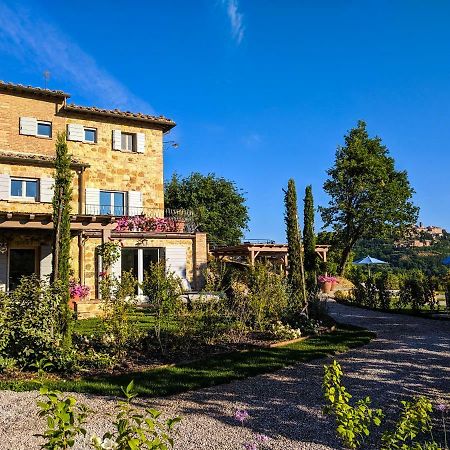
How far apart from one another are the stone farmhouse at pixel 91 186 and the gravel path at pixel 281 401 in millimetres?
9696

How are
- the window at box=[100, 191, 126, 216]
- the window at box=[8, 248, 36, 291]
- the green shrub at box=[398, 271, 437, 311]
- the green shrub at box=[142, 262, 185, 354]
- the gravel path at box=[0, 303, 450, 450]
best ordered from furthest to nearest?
the window at box=[100, 191, 126, 216] → the window at box=[8, 248, 36, 291] → the green shrub at box=[398, 271, 437, 311] → the green shrub at box=[142, 262, 185, 354] → the gravel path at box=[0, 303, 450, 450]

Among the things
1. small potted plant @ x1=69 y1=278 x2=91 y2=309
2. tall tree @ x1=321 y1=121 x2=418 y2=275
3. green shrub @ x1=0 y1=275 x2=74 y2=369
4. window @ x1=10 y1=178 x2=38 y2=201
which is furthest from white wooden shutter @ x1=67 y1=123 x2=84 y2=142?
tall tree @ x1=321 y1=121 x2=418 y2=275

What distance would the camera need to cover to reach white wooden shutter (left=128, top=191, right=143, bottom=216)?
20797 millimetres

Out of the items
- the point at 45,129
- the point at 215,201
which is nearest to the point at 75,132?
the point at 45,129

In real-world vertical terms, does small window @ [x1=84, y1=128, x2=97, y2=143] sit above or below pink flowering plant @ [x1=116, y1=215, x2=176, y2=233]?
above

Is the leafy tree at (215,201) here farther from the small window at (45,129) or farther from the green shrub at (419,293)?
the green shrub at (419,293)

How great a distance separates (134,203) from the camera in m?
20.9

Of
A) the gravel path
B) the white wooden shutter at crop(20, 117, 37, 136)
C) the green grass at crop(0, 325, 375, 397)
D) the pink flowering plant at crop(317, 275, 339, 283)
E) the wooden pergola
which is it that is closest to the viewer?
the gravel path

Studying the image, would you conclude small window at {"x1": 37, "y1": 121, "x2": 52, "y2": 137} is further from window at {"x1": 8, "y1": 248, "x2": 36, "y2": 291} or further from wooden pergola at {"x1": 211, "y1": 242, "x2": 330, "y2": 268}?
wooden pergola at {"x1": 211, "y1": 242, "x2": 330, "y2": 268}

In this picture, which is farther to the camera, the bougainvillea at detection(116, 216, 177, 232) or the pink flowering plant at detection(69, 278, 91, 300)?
the bougainvillea at detection(116, 216, 177, 232)

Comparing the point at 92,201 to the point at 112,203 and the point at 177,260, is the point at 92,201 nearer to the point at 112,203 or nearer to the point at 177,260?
the point at 112,203

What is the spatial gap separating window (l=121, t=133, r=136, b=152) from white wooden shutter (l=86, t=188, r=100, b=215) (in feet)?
9.46

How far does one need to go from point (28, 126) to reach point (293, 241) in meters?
12.5

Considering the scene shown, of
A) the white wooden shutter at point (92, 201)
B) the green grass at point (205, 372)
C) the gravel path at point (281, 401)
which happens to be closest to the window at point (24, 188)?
the white wooden shutter at point (92, 201)
